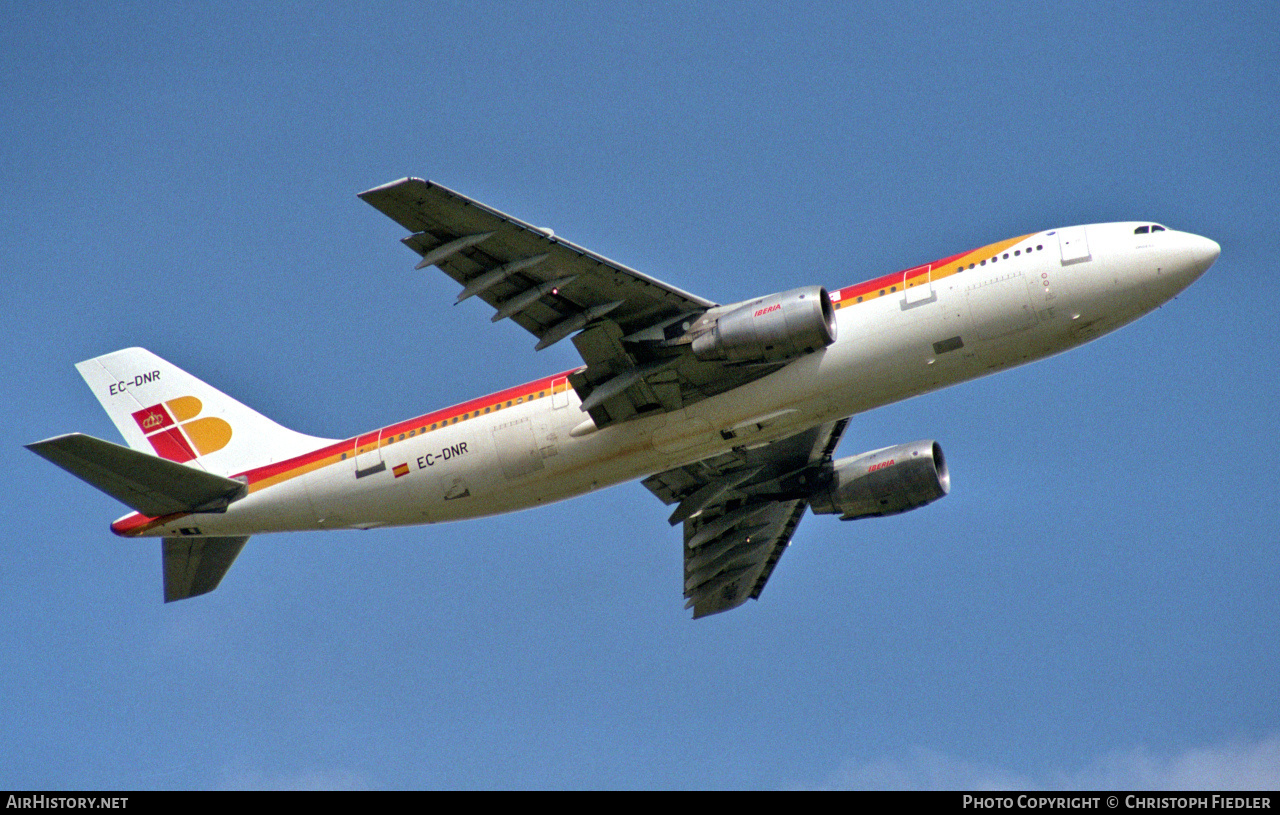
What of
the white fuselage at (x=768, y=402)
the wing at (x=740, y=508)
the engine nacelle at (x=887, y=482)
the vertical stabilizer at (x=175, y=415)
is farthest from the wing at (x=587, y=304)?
the vertical stabilizer at (x=175, y=415)

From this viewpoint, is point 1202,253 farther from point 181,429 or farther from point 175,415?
point 175,415

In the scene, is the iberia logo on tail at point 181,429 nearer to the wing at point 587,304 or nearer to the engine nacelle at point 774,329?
the wing at point 587,304

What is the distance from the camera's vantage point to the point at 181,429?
41719 mm

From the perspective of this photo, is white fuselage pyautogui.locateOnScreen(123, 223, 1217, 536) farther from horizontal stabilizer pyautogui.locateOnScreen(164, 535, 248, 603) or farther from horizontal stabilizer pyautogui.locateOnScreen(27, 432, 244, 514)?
horizontal stabilizer pyautogui.locateOnScreen(164, 535, 248, 603)

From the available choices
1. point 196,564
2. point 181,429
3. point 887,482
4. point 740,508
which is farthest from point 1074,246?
point 181,429

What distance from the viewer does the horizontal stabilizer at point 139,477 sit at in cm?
3484

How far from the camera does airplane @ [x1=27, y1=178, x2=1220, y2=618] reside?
107 ft

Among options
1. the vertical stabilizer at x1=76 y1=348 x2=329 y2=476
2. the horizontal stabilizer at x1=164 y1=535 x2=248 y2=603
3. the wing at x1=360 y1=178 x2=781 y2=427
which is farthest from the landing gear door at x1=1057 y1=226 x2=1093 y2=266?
the horizontal stabilizer at x1=164 y1=535 x2=248 y2=603

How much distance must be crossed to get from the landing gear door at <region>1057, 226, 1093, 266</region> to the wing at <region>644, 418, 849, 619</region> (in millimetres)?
11371

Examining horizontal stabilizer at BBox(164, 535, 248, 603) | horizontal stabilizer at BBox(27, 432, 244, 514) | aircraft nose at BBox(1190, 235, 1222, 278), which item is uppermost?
aircraft nose at BBox(1190, 235, 1222, 278)

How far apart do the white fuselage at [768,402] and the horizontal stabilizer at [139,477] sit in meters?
0.49

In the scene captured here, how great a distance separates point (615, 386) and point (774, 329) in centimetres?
476

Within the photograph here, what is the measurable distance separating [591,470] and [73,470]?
1458 centimetres
